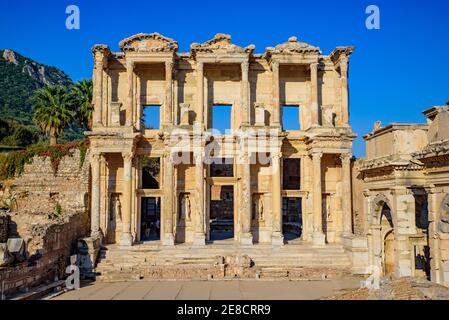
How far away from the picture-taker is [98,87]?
2358 centimetres

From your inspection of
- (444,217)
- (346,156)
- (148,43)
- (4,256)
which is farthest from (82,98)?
(444,217)

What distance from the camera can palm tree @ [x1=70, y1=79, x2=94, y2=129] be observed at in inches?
1278

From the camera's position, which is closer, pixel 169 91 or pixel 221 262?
pixel 221 262

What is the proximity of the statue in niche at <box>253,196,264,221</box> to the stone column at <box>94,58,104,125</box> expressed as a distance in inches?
355

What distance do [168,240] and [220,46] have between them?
10083mm

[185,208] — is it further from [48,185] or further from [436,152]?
[436,152]

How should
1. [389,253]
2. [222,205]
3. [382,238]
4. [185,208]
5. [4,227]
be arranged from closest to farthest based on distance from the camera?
[382,238] → [389,253] → [4,227] → [185,208] → [222,205]

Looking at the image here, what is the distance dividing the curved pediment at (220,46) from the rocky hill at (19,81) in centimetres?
4826

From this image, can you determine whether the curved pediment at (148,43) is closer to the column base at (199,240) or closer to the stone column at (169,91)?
the stone column at (169,91)

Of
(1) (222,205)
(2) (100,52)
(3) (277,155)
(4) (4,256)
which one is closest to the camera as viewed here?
(4) (4,256)

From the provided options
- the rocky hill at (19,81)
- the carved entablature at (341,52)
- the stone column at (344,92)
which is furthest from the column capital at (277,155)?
the rocky hill at (19,81)

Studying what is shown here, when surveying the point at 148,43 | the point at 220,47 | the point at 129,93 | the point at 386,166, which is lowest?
the point at 386,166

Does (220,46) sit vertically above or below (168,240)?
above

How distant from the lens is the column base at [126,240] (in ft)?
71.6
